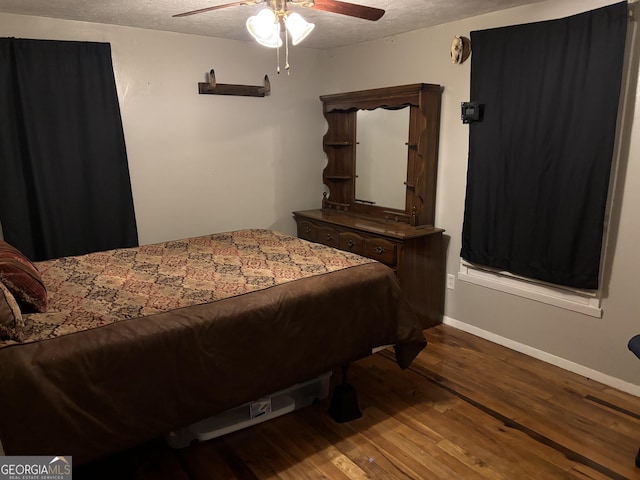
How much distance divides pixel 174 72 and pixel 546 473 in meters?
3.58

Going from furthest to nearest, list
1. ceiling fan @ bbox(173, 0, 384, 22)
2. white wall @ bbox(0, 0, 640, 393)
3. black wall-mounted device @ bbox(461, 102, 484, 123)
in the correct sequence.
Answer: black wall-mounted device @ bbox(461, 102, 484, 123) → white wall @ bbox(0, 0, 640, 393) → ceiling fan @ bbox(173, 0, 384, 22)

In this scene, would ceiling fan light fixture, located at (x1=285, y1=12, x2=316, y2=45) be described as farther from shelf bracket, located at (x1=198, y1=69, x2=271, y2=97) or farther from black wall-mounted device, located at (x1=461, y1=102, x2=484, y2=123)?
shelf bracket, located at (x1=198, y1=69, x2=271, y2=97)

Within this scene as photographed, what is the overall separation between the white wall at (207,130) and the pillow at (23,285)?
5.49 ft

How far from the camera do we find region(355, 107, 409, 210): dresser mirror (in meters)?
3.67

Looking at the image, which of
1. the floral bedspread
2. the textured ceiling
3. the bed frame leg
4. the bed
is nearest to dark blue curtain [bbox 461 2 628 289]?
the textured ceiling

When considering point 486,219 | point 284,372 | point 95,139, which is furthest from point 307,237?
point 284,372

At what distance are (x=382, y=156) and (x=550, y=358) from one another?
201 cm

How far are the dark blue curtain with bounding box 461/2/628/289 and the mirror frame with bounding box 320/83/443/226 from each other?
1.08 feet

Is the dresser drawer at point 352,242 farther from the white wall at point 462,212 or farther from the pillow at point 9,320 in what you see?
the pillow at point 9,320

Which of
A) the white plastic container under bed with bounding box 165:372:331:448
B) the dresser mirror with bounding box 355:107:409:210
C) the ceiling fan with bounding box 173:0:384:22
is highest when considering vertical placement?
the ceiling fan with bounding box 173:0:384:22

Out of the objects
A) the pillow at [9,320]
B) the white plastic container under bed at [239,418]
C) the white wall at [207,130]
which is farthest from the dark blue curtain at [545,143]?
the pillow at [9,320]

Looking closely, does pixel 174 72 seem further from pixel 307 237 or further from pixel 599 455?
pixel 599 455

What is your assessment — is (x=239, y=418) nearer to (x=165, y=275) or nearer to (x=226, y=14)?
(x=165, y=275)

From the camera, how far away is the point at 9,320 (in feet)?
5.16
